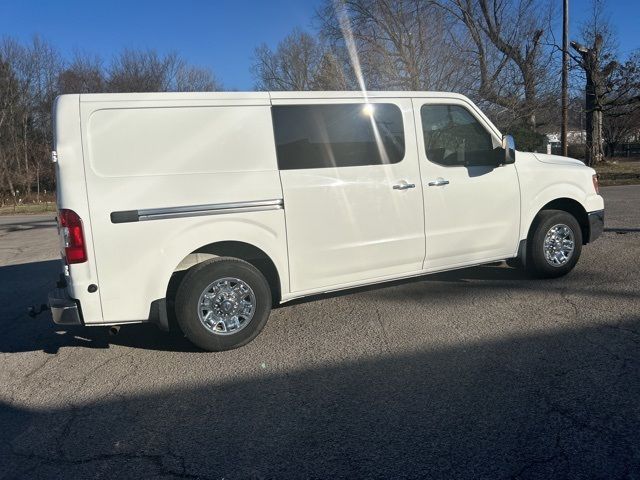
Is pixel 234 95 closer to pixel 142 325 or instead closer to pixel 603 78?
pixel 142 325

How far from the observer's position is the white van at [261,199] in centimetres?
397

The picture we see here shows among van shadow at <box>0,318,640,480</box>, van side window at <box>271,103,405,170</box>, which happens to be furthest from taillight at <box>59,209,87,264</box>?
van side window at <box>271,103,405,170</box>

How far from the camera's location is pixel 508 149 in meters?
5.38

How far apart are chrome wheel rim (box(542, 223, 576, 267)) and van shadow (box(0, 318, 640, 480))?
6.22ft

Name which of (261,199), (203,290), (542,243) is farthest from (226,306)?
(542,243)

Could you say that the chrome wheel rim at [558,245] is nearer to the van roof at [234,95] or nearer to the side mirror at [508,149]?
the side mirror at [508,149]

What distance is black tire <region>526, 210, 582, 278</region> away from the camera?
5781 millimetres

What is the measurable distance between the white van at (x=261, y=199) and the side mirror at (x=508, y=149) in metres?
0.01

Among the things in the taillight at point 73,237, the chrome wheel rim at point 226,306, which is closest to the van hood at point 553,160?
the chrome wheel rim at point 226,306

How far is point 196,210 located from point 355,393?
1.91 m

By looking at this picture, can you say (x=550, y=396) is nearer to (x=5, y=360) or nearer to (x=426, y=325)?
(x=426, y=325)

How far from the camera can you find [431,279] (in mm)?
6387

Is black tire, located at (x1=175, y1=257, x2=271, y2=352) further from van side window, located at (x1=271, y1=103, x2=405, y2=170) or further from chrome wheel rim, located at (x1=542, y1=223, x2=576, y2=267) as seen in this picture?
chrome wheel rim, located at (x1=542, y1=223, x2=576, y2=267)

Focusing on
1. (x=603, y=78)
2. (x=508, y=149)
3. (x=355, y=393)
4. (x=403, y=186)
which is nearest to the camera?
(x=355, y=393)
